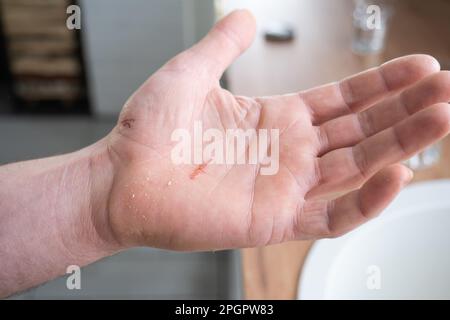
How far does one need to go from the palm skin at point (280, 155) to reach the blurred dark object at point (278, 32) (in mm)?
392

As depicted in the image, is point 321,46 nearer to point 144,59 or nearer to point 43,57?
point 144,59

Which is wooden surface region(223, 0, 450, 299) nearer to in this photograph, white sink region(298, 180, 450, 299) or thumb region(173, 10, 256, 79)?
white sink region(298, 180, 450, 299)

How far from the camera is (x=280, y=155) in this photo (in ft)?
2.29

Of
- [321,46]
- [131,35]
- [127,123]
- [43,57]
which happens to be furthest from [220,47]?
[43,57]

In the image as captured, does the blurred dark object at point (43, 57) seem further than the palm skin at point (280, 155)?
Yes

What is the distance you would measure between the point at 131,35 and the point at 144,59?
0.09 metres

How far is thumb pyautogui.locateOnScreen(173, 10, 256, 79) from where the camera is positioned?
2.51 ft

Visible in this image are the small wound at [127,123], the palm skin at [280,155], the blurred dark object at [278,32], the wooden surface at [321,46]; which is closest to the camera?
the palm skin at [280,155]

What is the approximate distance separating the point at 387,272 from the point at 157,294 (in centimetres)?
60

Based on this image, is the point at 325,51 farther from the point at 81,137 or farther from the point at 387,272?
the point at 81,137

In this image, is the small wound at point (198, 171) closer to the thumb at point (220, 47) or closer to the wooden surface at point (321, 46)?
the thumb at point (220, 47)

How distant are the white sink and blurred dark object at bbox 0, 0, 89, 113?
4.30 feet

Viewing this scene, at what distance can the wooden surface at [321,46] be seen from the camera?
1.06 m

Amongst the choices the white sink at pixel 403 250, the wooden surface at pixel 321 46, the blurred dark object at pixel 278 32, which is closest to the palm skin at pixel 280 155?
the white sink at pixel 403 250
